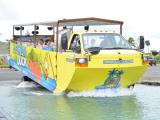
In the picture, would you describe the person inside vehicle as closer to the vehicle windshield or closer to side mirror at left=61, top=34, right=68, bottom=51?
the vehicle windshield

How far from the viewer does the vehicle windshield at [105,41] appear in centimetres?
1691

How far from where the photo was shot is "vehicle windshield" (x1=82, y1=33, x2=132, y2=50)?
55.5 feet

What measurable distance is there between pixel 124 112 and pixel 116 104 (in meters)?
1.65

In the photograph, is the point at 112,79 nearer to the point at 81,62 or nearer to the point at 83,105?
the point at 81,62

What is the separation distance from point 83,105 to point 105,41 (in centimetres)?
334

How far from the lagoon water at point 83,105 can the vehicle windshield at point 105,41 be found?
1.43 m

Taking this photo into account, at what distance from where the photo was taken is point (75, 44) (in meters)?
17.2

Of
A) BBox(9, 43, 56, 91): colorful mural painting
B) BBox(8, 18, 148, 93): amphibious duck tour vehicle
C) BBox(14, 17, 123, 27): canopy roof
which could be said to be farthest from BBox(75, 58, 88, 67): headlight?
BBox(9, 43, 56, 91): colorful mural painting

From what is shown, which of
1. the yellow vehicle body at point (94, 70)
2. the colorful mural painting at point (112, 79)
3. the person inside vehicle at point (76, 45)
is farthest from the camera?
the person inside vehicle at point (76, 45)

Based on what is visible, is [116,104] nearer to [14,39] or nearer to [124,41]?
[124,41]

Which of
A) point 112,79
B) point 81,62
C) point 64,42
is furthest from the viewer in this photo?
point 64,42

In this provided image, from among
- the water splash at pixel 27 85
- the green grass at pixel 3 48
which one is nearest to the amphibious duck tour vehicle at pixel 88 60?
the water splash at pixel 27 85

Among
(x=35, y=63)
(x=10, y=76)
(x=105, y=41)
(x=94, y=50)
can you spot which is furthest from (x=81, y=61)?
(x=10, y=76)

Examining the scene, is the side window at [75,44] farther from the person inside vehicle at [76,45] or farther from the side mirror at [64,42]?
A: the side mirror at [64,42]
